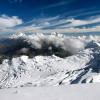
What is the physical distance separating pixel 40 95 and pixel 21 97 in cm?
83

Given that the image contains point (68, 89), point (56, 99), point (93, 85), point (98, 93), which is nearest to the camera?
point (56, 99)

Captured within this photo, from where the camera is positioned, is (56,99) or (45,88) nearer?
(56,99)

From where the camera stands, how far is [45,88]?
1131 cm

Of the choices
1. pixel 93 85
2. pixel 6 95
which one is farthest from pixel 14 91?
pixel 93 85

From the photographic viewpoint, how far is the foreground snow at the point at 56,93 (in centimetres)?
985

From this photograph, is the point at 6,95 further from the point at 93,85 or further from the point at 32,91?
the point at 93,85

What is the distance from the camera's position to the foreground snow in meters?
9.85

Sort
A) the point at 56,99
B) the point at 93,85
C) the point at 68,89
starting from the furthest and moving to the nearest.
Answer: the point at 93,85 → the point at 68,89 → the point at 56,99

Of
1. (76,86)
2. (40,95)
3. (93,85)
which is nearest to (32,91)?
(40,95)

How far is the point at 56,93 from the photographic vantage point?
10453 millimetres

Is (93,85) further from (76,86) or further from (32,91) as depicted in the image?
(32,91)

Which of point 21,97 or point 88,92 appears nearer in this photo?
point 21,97

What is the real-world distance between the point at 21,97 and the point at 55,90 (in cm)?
182

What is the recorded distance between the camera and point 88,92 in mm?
10578
